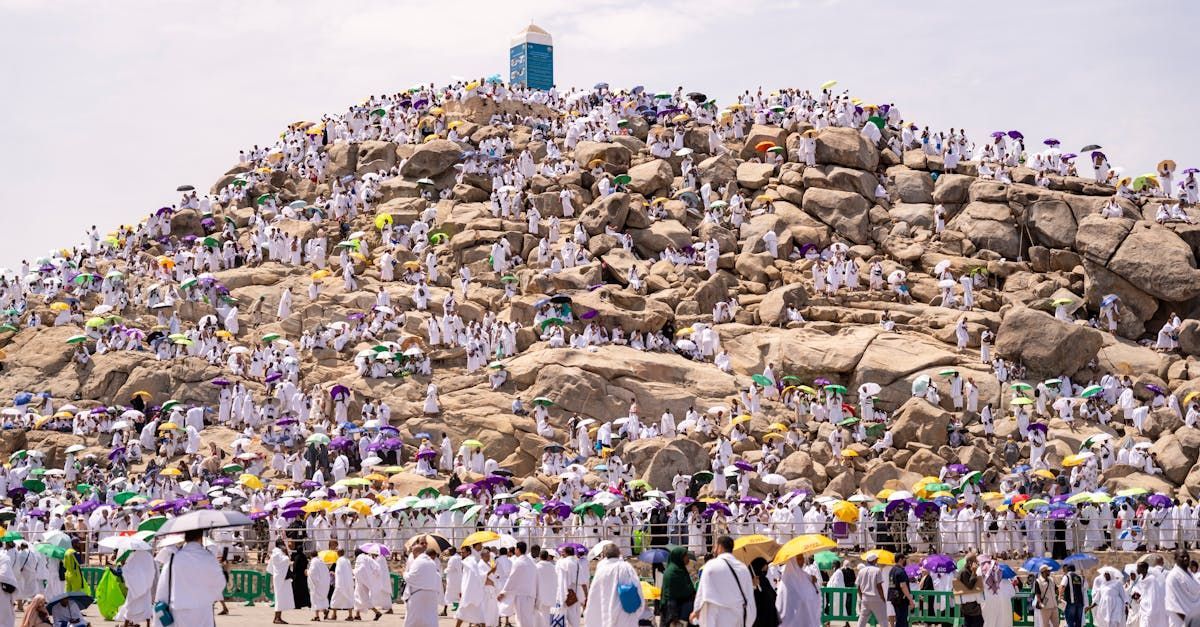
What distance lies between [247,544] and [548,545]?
6.72 meters

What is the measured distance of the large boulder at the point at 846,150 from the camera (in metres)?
52.0

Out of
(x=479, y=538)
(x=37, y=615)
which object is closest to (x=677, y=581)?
(x=37, y=615)

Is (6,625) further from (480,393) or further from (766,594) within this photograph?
(480,393)

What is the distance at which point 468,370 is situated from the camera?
42188 millimetres

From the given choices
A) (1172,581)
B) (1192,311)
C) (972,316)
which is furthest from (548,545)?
(1192,311)

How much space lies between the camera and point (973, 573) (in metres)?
19.3

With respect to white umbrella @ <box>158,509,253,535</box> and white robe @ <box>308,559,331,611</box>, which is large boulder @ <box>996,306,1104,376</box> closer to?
white robe @ <box>308,559,331,611</box>

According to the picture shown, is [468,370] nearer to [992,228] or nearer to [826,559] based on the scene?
Result: [992,228]

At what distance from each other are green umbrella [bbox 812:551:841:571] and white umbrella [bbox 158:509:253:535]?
12.4m

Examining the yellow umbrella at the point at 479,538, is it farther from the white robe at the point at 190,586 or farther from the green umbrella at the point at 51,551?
the white robe at the point at 190,586

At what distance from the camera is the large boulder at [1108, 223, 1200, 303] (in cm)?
4462

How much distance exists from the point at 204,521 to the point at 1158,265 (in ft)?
124

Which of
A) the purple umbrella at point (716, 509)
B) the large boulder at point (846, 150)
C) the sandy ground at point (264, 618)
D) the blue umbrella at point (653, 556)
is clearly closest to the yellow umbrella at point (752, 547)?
the blue umbrella at point (653, 556)

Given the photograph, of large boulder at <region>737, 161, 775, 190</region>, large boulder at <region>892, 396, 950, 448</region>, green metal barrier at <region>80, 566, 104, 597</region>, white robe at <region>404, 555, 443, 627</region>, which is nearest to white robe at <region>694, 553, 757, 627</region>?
white robe at <region>404, 555, 443, 627</region>
